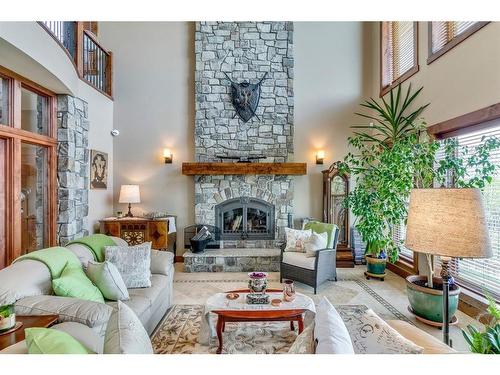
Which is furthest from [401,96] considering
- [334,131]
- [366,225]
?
[366,225]

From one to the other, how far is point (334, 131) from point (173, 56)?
3.52m

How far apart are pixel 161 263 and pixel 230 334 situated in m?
1.13

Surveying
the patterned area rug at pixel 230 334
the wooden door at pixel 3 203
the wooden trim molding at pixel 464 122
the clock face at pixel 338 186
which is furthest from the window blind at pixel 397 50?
the wooden door at pixel 3 203

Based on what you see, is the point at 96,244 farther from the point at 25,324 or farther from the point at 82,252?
the point at 25,324

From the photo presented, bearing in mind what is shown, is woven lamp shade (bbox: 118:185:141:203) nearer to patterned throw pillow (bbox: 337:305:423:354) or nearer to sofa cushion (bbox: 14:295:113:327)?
sofa cushion (bbox: 14:295:113:327)

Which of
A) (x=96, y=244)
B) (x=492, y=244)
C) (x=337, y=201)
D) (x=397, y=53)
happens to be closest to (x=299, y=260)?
(x=337, y=201)

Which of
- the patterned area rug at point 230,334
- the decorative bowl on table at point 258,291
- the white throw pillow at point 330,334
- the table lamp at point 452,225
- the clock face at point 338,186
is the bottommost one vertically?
the patterned area rug at point 230,334

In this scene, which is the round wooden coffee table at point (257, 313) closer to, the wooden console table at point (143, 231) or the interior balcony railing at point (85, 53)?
the wooden console table at point (143, 231)

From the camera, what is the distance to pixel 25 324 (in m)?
1.61

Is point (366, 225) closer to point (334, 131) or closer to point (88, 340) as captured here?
point (334, 131)

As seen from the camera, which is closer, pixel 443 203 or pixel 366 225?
pixel 443 203

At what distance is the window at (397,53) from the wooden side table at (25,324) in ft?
16.6

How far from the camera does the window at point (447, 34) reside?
10.0ft
